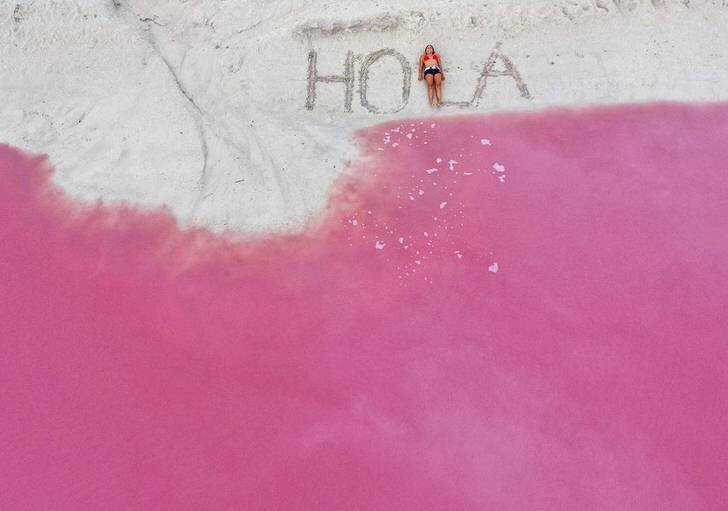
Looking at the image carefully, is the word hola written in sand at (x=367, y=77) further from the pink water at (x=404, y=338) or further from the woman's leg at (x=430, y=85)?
the pink water at (x=404, y=338)

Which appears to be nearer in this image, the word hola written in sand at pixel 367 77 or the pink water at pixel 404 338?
the pink water at pixel 404 338

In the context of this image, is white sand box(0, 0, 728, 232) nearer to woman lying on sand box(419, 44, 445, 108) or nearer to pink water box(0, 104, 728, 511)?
woman lying on sand box(419, 44, 445, 108)

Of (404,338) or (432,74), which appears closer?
(404,338)

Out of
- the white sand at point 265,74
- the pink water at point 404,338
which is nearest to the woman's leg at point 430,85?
the white sand at point 265,74

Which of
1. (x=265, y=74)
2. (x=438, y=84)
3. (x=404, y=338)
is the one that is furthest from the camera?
(x=265, y=74)

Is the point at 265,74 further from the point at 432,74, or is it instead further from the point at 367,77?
the point at 432,74

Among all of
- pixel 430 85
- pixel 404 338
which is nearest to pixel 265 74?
pixel 430 85
